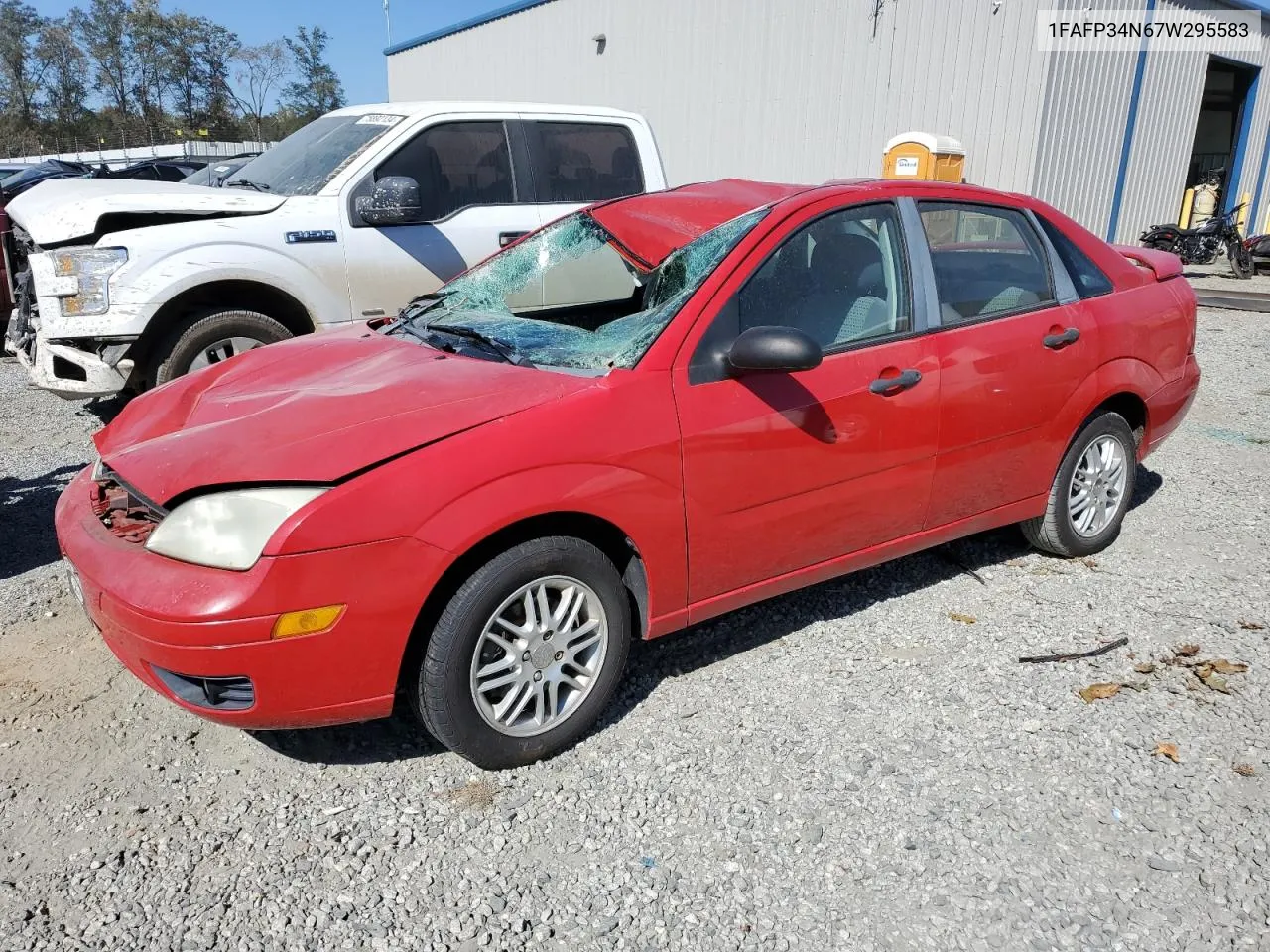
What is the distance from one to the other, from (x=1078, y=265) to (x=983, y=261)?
0.58 metres

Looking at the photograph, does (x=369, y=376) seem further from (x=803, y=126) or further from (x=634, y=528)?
(x=803, y=126)

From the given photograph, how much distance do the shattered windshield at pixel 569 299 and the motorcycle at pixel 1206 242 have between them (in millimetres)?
14986

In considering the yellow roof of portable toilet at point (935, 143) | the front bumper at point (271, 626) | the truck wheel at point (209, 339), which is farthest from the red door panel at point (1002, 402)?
the yellow roof of portable toilet at point (935, 143)

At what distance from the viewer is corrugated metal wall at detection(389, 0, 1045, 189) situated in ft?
45.2

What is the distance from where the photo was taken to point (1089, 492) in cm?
428

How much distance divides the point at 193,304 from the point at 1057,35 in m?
12.4

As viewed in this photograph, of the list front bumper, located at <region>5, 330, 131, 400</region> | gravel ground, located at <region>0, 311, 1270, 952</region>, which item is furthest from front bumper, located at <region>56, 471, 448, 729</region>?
front bumper, located at <region>5, 330, 131, 400</region>

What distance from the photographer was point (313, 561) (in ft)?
7.87

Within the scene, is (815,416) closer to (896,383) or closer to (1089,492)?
(896,383)

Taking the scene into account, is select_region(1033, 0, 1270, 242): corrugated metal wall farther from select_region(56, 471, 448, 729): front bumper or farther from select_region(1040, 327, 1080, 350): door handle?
select_region(56, 471, 448, 729): front bumper

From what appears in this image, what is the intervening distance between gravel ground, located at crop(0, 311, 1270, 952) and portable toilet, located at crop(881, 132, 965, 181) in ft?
34.9

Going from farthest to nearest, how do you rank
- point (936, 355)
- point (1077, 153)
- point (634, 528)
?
point (1077, 153) → point (936, 355) → point (634, 528)

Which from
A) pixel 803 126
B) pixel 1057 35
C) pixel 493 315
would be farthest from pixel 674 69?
pixel 493 315

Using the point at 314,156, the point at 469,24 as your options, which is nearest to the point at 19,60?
the point at 469,24
